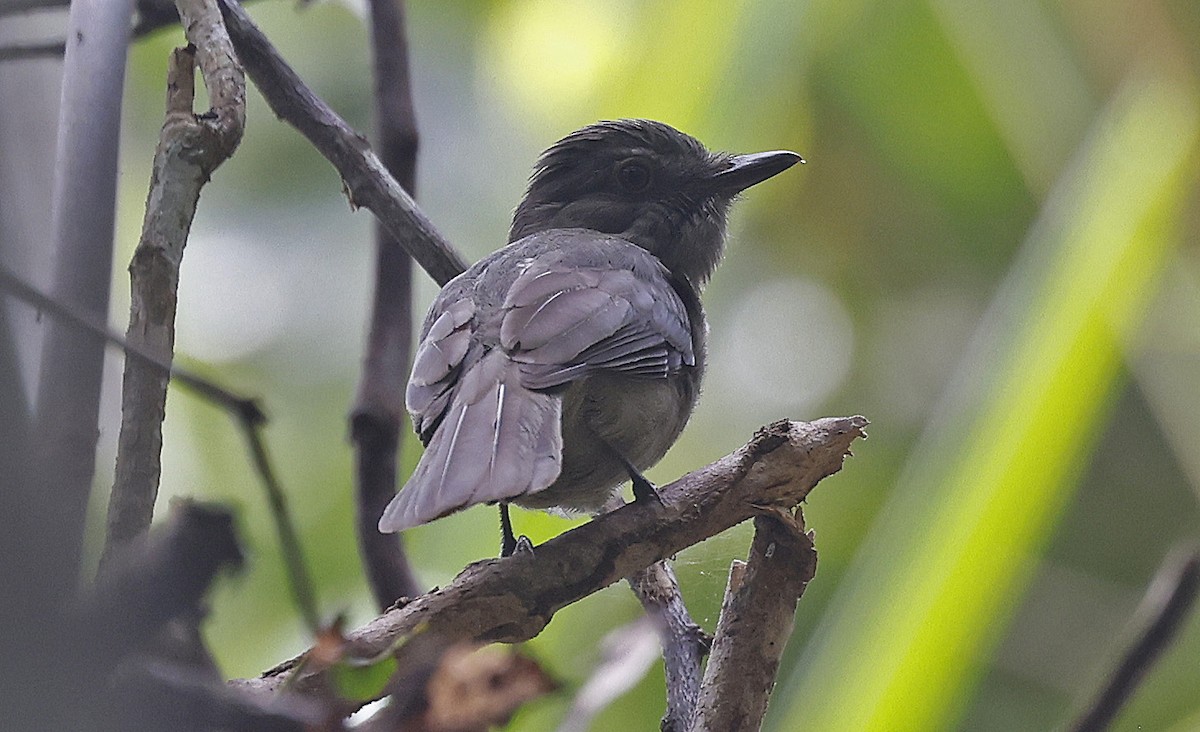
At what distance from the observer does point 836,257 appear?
15.6 feet

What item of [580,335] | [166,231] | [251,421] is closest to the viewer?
[251,421]

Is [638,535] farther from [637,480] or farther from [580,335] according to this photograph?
[580,335]

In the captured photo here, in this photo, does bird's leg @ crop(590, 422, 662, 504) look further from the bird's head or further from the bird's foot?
the bird's head

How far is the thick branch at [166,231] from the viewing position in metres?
1.13

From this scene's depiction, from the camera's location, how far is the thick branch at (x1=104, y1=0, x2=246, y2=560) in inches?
44.6

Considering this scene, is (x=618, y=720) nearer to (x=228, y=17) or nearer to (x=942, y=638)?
(x=942, y=638)

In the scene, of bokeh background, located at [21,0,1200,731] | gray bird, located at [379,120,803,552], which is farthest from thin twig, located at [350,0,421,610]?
bokeh background, located at [21,0,1200,731]

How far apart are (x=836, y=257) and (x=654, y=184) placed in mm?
1835

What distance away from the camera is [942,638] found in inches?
94.3

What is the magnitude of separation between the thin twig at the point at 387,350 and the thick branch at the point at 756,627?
741 millimetres

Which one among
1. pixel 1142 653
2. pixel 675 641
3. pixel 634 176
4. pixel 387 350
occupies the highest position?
pixel 634 176

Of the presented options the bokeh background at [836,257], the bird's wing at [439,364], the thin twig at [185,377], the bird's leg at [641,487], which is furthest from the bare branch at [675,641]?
the thin twig at [185,377]

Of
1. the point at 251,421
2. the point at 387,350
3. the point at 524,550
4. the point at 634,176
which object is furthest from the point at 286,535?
the point at 634,176

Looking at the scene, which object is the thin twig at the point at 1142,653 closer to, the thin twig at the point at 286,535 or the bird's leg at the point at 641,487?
the thin twig at the point at 286,535
